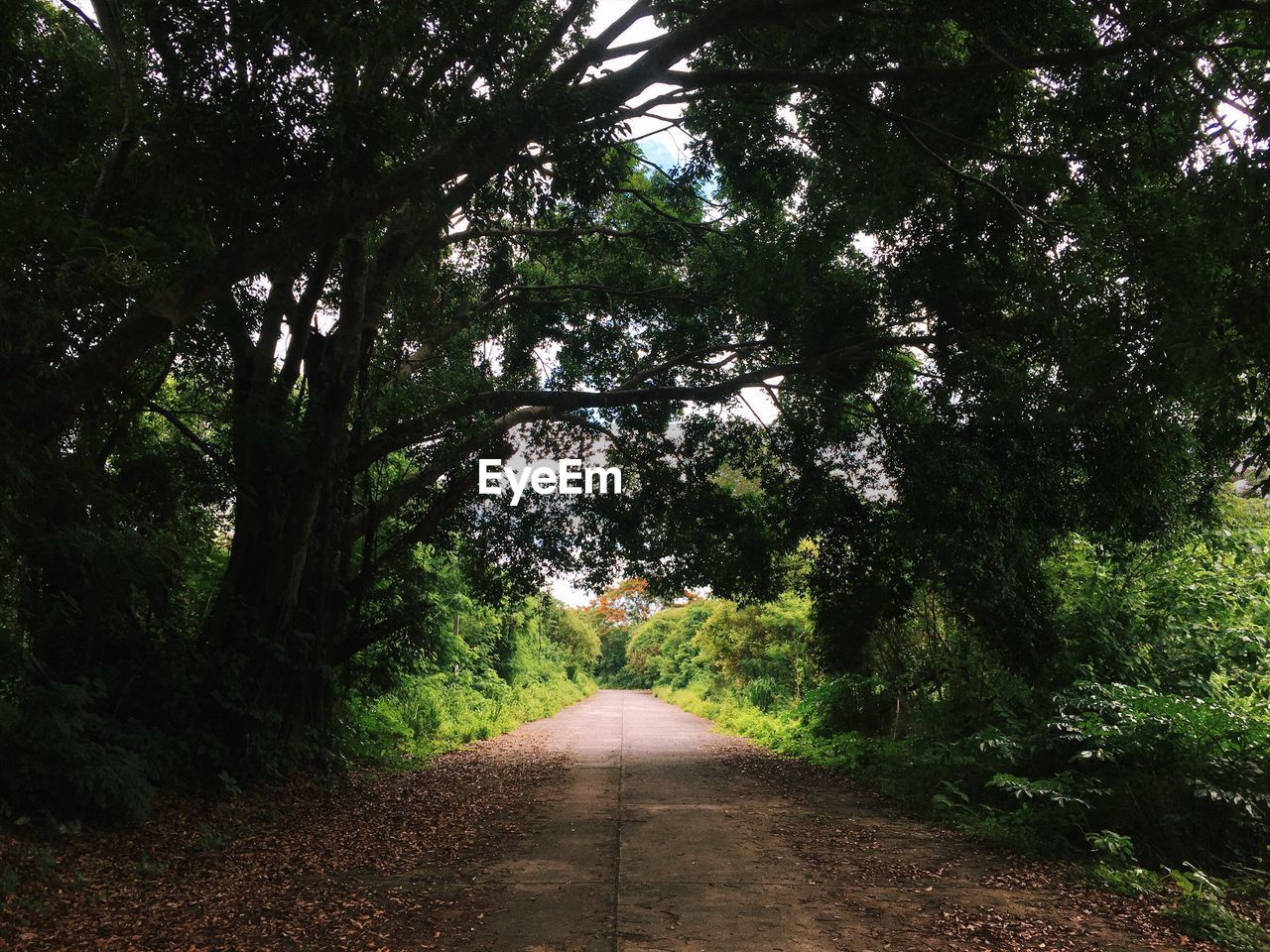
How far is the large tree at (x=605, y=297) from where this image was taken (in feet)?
18.6

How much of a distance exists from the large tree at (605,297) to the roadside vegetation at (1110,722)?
1.03m

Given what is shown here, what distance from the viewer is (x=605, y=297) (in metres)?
13.4

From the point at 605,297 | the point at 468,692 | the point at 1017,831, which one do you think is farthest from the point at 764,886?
the point at 468,692

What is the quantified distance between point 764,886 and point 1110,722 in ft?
14.6

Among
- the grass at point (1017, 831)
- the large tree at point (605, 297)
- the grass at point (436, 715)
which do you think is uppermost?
the large tree at point (605, 297)

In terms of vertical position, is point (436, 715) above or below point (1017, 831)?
above

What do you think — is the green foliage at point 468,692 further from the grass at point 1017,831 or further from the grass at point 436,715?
the grass at point 1017,831

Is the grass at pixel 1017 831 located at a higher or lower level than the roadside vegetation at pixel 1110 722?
lower

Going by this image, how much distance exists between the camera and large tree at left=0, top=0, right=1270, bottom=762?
5664 millimetres

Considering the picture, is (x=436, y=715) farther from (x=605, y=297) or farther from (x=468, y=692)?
(x=605, y=297)

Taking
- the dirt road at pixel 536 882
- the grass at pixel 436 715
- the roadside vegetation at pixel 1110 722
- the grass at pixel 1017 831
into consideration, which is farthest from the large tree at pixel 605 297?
the grass at pixel 436 715

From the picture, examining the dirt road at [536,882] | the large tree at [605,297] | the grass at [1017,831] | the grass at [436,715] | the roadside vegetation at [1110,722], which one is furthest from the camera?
the grass at [436,715]

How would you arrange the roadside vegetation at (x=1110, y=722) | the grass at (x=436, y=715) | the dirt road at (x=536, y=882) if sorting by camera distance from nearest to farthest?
the dirt road at (x=536, y=882)
the roadside vegetation at (x=1110, y=722)
the grass at (x=436, y=715)

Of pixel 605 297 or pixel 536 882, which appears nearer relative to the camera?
pixel 536 882
